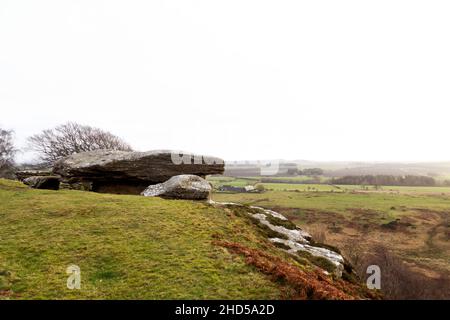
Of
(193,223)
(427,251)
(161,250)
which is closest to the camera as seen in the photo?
(161,250)

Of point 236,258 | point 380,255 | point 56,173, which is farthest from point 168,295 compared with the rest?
point 380,255

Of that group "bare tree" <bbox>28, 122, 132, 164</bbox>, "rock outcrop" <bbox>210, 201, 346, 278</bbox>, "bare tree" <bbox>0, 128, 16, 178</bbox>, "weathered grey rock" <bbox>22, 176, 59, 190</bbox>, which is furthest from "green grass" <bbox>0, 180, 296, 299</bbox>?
"bare tree" <bbox>0, 128, 16, 178</bbox>

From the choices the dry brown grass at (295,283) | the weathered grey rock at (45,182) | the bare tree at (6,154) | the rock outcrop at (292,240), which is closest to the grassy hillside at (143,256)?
the dry brown grass at (295,283)

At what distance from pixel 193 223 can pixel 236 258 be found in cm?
450

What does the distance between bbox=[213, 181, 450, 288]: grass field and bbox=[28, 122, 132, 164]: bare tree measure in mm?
48326

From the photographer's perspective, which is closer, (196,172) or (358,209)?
(196,172)

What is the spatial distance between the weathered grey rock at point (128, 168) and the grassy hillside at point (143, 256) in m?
6.97

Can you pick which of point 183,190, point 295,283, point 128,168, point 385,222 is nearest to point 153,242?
point 295,283

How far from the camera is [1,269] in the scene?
8.51m

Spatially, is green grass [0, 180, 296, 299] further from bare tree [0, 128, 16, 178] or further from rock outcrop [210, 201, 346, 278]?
bare tree [0, 128, 16, 178]

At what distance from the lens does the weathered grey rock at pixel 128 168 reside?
23.3 meters

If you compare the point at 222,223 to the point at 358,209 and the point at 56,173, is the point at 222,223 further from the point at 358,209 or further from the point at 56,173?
the point at 358,209

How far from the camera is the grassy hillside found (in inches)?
292
